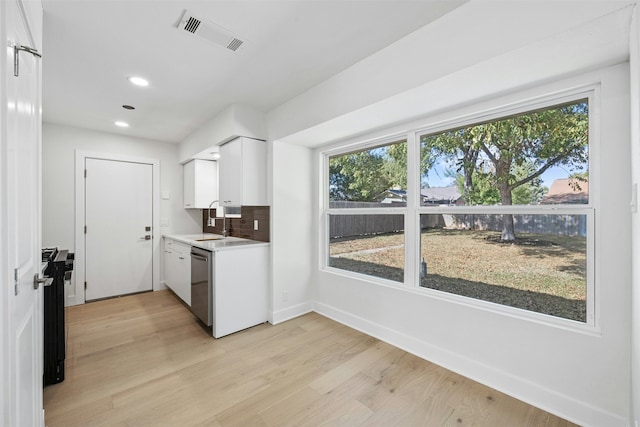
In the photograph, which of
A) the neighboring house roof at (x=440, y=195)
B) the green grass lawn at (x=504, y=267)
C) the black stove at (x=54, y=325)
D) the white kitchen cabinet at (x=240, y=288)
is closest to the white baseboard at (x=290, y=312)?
the white kitchen cabinet at (x=240, y=288)

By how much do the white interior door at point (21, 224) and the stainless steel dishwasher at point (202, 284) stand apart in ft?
4.72

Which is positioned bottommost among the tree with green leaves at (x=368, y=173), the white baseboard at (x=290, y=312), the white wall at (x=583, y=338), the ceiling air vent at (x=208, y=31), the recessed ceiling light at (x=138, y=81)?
the white baseboard at (x=290, y=312)

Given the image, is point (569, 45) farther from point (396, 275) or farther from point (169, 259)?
point (169, 259)

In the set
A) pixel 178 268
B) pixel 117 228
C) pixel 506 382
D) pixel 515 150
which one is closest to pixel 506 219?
pixel 515 150

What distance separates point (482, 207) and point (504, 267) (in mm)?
486

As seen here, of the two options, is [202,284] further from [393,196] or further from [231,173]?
[393,196]

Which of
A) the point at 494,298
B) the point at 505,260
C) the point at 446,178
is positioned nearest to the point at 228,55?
the point at 446,178

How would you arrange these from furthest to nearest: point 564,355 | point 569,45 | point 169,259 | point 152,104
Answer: point 169,259 < point 152,104 < point 564,355 < point 569,45

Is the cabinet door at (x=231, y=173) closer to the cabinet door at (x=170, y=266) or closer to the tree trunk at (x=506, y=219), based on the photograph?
the cabinet door at (x=170, y=266)

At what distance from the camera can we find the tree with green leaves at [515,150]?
184 centimetres

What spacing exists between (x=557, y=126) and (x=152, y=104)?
374 centimetres

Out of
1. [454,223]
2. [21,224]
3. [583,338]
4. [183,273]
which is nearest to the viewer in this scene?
[21,224]

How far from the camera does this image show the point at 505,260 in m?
2.13

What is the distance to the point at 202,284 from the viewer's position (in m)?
3.01
